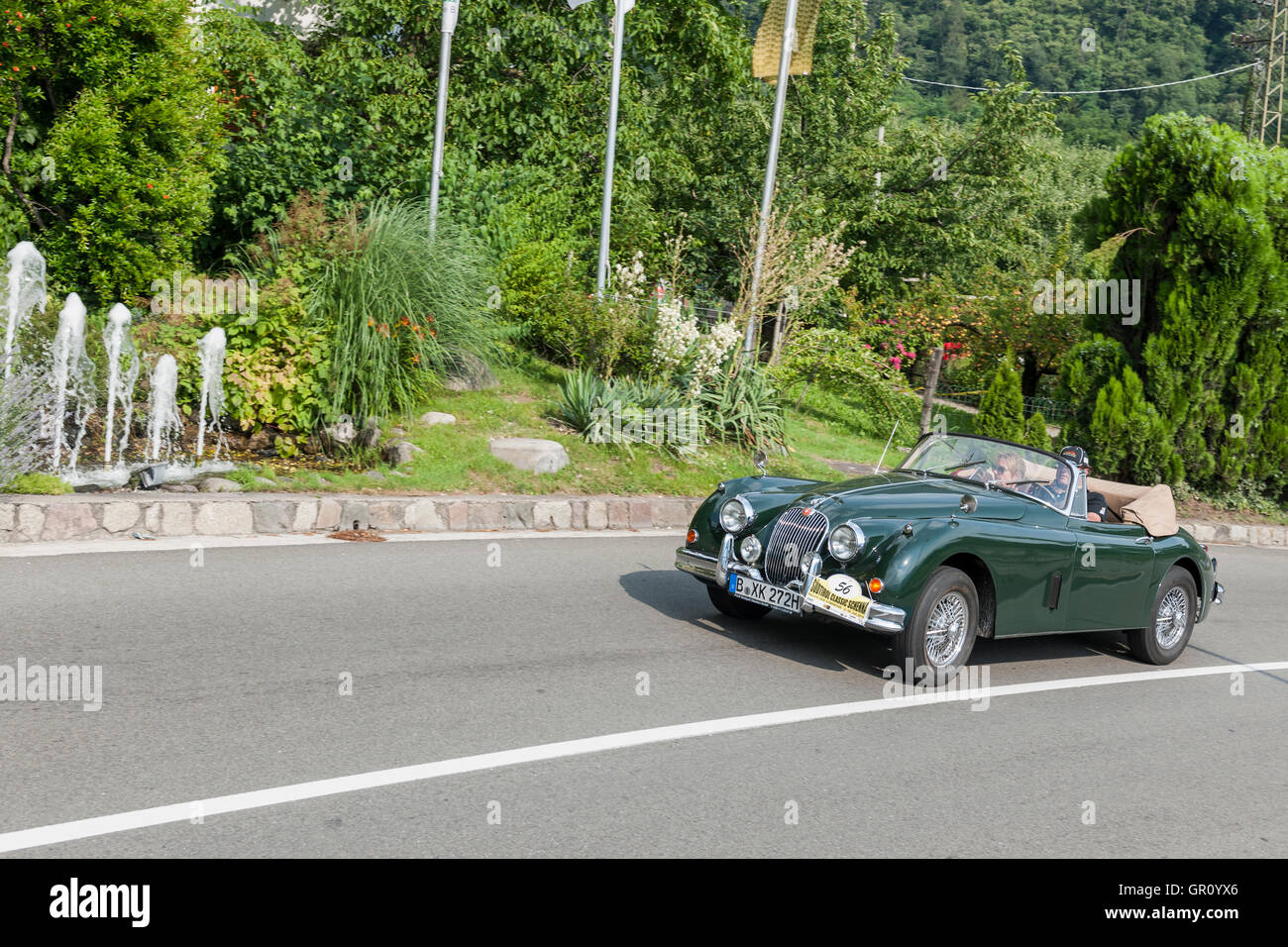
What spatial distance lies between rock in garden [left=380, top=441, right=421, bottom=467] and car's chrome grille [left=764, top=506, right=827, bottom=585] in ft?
17.7

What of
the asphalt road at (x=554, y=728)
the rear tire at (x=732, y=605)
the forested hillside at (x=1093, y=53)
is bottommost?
the asphalt road at (x=554, y=728)

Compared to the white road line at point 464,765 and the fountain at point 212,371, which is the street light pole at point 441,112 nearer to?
the fountain at point 212,371

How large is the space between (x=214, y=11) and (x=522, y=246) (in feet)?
24.8

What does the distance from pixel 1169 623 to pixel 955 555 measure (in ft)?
9.38

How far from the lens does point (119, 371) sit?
424 inches

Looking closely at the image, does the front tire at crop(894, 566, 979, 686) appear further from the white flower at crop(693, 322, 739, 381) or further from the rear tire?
the white flower at crop(693, 322, 739, 381)

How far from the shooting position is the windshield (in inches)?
310

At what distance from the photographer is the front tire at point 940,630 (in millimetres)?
6637

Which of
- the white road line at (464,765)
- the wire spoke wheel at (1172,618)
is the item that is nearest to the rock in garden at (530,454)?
the white road line at (464,765)

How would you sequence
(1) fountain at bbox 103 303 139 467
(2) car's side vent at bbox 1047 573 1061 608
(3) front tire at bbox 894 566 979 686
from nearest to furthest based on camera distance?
1. (3) front tire at bbox 894 566 979 686
2. (2) car's side vent at bbox 1047 573 1061 608
3. (1) fountain at bbox 103 303 139 467

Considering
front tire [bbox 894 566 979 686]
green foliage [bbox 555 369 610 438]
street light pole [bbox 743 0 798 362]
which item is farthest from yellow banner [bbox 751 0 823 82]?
front tire [bbox 894 566 979 686]

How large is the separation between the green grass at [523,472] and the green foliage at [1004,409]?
3.38 m
